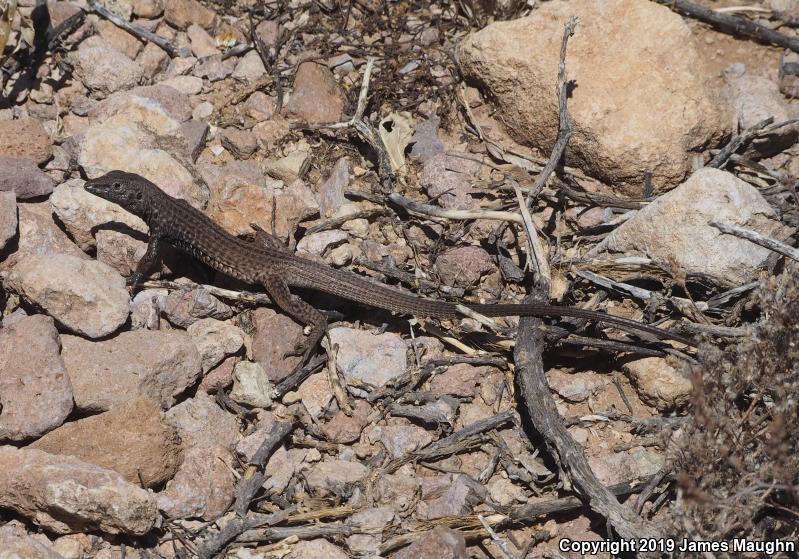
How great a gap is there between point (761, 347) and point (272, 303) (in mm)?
3224

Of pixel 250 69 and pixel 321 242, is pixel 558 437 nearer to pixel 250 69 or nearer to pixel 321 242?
pixel 321 242

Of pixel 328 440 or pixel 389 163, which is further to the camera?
pixel 389 163

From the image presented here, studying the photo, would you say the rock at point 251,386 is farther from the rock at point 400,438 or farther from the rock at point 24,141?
the rock at point 24,141

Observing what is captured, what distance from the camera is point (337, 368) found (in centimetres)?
506

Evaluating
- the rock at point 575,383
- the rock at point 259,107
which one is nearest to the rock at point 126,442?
the rock at point 575,383

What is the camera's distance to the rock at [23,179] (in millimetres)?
5227

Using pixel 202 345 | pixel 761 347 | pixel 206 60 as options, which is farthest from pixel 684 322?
pixel 206 60

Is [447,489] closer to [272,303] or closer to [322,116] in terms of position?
[272,303]

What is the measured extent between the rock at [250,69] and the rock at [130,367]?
266 centimetres

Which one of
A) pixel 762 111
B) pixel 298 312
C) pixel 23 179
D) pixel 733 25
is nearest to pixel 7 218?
pixel 23 179

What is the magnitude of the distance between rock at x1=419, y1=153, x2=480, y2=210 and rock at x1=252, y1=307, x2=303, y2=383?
5.06 feet

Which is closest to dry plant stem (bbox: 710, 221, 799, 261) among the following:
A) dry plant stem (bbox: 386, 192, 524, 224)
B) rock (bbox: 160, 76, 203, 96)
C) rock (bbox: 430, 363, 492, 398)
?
dry plant stem (bbox: 386, 192, 524, 224)

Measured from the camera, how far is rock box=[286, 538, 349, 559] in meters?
4.22

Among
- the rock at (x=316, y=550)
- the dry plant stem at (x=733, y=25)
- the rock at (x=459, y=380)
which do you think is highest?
the dry plant stem at (x=733, y=25)
